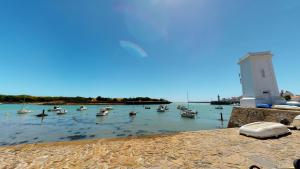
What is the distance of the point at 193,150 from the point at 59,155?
6.19m

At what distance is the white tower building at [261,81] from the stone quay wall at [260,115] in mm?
2190

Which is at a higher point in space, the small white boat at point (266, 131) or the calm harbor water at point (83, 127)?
the small white boat at point (266, 131)

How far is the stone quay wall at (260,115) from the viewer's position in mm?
13155

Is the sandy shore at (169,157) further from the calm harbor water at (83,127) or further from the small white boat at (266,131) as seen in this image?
the calm harbor water at (83,127)

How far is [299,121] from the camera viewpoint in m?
10.6

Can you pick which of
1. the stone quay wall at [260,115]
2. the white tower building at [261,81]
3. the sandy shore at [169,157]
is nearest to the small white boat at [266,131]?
the sandy shore at [169,157]

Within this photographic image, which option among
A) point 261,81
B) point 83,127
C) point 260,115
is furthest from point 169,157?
point 83,127

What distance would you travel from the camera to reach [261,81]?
20156 mm

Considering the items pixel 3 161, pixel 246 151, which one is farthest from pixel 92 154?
pixel 246 151

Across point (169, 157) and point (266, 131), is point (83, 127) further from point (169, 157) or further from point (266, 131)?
point (266, 131)

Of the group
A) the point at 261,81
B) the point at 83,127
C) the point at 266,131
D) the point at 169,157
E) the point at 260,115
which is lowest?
A: the point at 83,127

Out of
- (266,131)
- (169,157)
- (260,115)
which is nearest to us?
(169,157)

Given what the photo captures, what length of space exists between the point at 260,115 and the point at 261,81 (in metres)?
6.40

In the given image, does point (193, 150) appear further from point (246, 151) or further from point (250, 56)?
point (250, 56)
